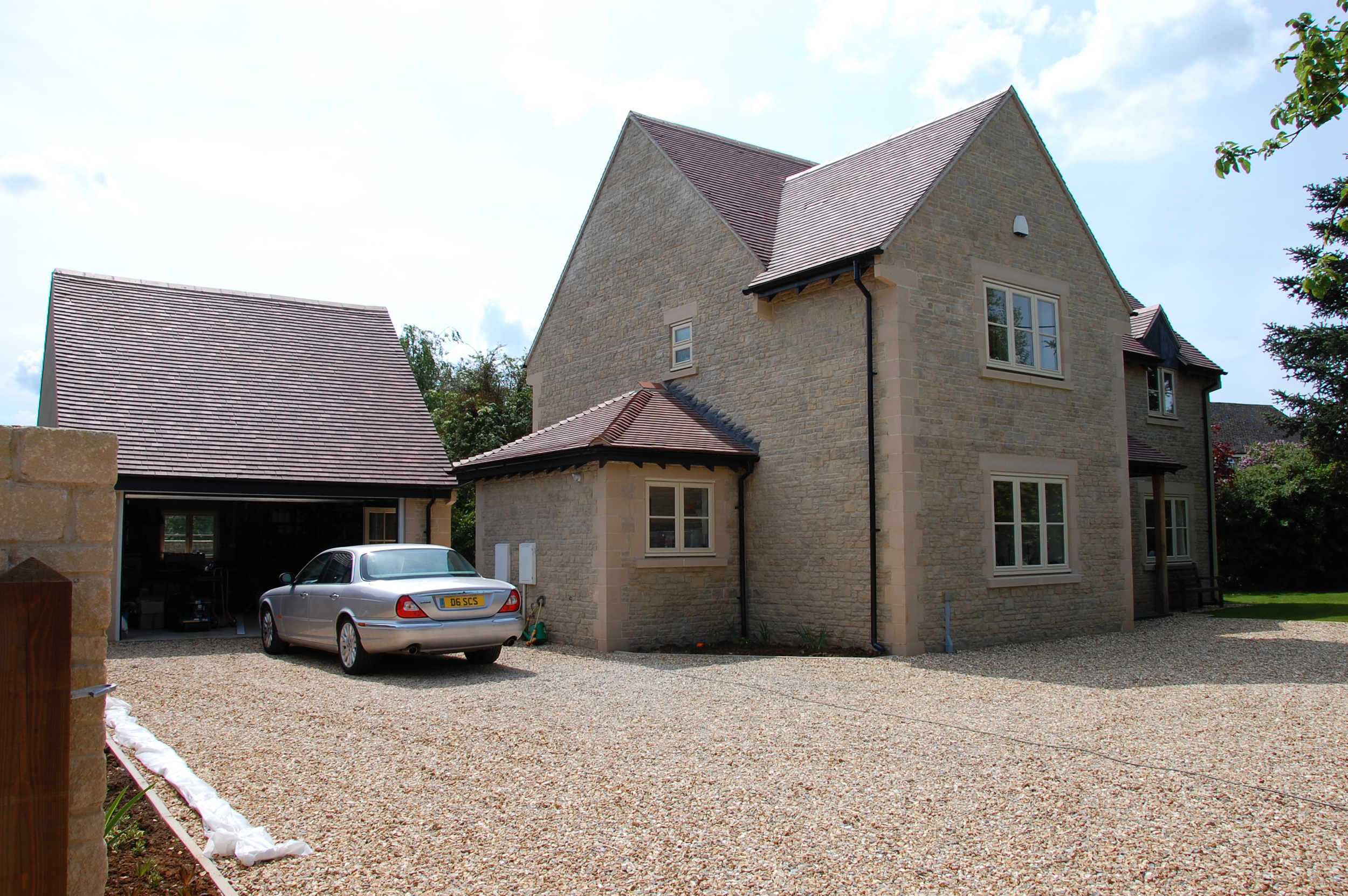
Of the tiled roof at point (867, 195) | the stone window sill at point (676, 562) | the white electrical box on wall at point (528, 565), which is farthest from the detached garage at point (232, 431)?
the tiled roof at point (867, 195)

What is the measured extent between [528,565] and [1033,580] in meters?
7.70

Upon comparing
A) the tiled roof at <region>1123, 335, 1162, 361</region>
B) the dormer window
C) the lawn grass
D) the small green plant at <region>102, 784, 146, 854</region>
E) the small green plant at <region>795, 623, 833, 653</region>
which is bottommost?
the lawn grass

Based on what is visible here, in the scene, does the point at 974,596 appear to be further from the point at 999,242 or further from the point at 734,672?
the point at 999,242

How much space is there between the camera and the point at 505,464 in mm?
15297

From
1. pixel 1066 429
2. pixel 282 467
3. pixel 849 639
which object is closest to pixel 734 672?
pixel 849 639

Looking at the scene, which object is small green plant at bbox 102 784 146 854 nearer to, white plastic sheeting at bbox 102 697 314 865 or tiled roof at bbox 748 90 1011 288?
white plastic sheeting at bbox 102 697 314 865

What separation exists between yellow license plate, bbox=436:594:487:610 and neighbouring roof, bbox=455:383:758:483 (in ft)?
9.72

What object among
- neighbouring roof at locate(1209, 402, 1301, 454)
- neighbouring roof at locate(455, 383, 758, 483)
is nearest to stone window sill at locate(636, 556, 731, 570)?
neighbouring roof at locate(455, 383, 758, 483)

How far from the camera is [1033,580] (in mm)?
14406

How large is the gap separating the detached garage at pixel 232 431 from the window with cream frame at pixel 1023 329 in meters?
9.41

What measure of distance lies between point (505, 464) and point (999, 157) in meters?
9.14

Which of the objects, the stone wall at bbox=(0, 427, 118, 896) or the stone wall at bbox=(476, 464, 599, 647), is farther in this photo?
the stone wall at bbox=(476, 464, 599, 647)

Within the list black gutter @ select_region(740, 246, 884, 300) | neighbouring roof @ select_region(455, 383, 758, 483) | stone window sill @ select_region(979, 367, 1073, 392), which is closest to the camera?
black gutter @ select_region(740, 246, 884, 300)

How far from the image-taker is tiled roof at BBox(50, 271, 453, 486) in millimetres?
15672
